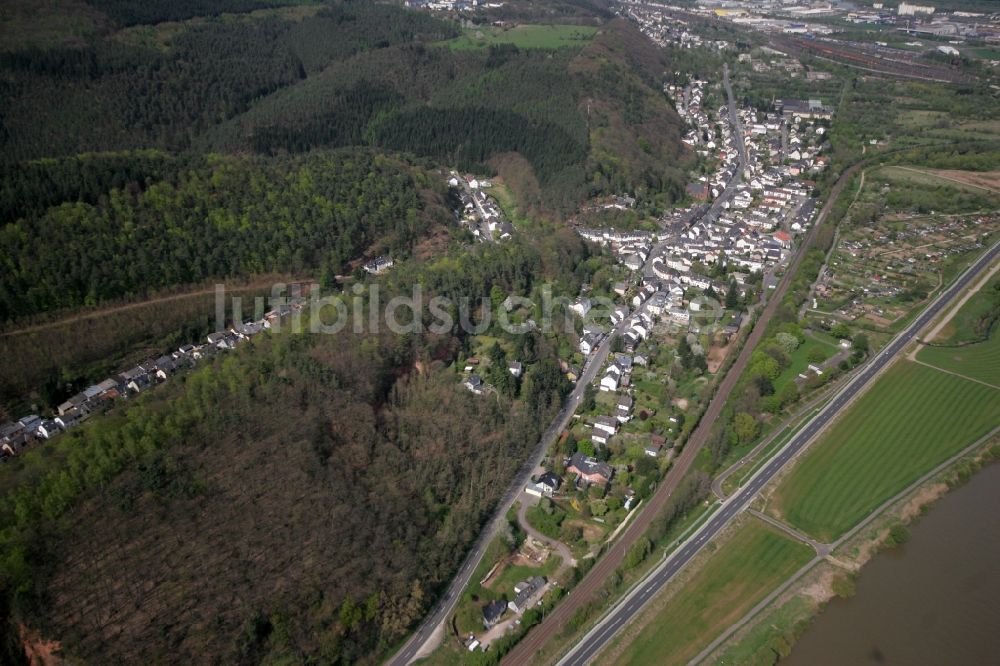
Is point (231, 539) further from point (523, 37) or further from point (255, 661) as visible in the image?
point (523, 37)

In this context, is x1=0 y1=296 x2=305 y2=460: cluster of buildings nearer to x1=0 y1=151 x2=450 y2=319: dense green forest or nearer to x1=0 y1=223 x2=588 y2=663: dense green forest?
x1=0 y1=223 x2=588 y2=663: dense green forest

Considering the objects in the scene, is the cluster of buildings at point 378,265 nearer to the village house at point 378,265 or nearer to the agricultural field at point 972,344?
the village house at point 378,265

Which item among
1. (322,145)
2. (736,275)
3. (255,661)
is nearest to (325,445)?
(255,661)

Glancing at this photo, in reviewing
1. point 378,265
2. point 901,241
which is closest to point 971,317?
point 901,241

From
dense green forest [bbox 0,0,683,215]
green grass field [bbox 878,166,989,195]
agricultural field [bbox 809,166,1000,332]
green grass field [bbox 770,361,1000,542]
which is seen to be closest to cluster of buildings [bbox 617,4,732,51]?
dense green forest [bbox 0,0,683,215]

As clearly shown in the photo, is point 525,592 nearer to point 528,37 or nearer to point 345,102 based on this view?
point 345,102

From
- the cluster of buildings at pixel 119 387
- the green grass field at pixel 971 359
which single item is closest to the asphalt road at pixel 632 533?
the green grass field at pixel 971 359
